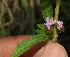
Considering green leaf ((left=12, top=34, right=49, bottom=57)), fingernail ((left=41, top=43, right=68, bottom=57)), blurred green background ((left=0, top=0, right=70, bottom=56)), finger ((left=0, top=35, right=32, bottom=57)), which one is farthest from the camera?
blurred green background ((left=0, top=0, right=70, bottom=56))

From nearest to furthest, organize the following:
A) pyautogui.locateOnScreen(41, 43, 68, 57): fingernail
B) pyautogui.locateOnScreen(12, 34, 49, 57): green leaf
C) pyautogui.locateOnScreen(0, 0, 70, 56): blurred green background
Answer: pyautogui.locateOnScreen(12, 34, 49, 57): green leaf
pyautogui.locateOnScreen(41, 43, 68, 57): fingernail
pyautogui.locateOnScreen(0, 0, 70, 56): blurred green background

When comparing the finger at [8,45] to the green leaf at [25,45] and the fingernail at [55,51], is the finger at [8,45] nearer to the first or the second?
the fingernail at [55,51]

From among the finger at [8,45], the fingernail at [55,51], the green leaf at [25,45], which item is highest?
the green leaf at [25,45]

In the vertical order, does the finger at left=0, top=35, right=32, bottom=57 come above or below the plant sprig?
below

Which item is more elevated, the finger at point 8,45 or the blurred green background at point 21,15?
the blurred green background at point 21,15

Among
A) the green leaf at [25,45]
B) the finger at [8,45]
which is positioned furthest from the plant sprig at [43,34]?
the finger at [8,45]

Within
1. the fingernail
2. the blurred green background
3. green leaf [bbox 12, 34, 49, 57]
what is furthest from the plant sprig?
the blurred green background

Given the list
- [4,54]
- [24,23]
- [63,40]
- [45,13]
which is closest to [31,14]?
[24,23]

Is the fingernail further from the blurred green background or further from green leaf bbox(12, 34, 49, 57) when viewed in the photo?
the blurred green background
